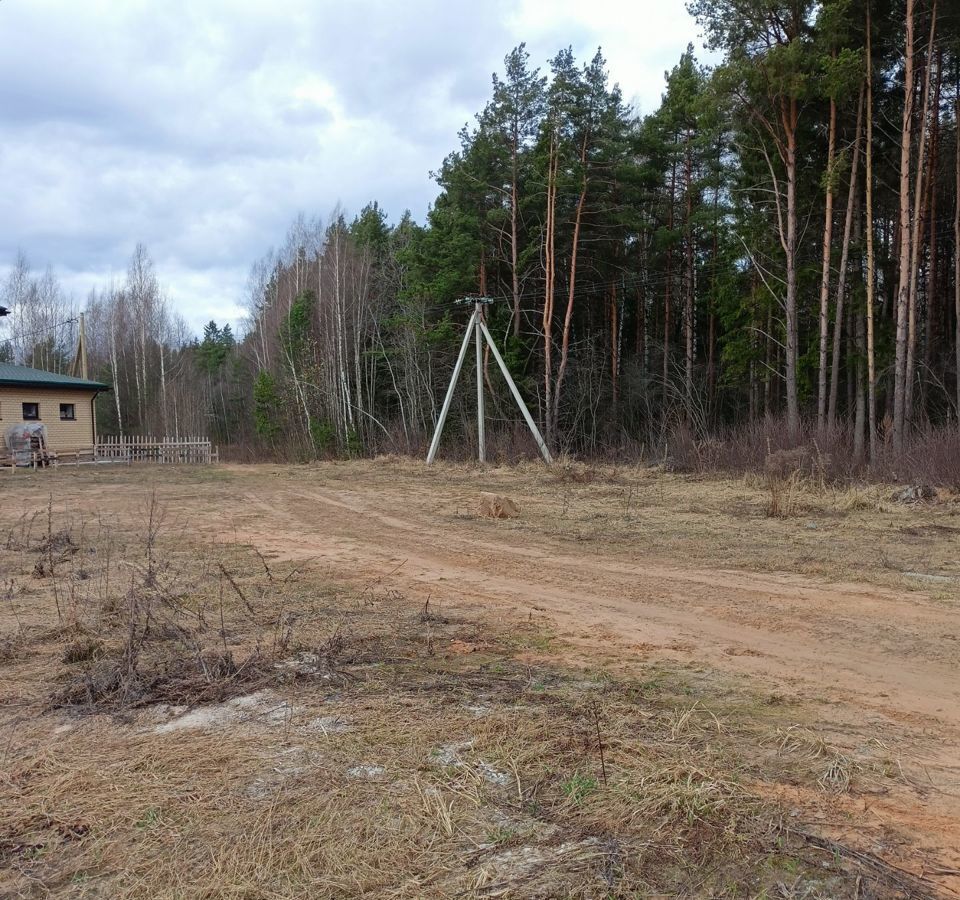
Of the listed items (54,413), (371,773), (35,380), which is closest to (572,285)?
(35,380)

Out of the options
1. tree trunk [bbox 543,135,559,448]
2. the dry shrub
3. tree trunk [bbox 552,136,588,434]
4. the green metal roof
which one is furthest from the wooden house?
the dry shrub

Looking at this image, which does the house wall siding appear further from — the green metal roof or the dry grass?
the dry grass

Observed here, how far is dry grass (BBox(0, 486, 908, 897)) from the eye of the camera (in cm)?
243

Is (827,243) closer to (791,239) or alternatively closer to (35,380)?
(791,239)

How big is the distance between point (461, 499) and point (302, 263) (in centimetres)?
3325

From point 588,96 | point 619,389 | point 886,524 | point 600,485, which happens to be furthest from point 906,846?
point 619,389

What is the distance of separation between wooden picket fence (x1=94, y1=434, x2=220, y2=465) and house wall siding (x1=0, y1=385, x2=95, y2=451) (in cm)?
103

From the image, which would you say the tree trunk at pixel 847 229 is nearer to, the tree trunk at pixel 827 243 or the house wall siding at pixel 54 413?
the tree trunk at pixel 827 243

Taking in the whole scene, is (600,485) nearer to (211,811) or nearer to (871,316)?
(871,316)

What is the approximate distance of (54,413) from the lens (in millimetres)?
31969

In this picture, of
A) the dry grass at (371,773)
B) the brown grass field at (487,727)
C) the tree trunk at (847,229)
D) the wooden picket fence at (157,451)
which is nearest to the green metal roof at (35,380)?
the wooden picket fence at (157,451)

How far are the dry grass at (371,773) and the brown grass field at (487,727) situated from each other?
14mm

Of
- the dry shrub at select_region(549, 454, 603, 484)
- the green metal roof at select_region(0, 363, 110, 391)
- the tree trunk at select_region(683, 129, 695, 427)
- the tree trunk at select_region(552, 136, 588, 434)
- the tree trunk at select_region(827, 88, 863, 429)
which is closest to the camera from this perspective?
the dry shrub at select_region(549, 454, 603, 484)

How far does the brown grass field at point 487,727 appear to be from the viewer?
2473 mm
